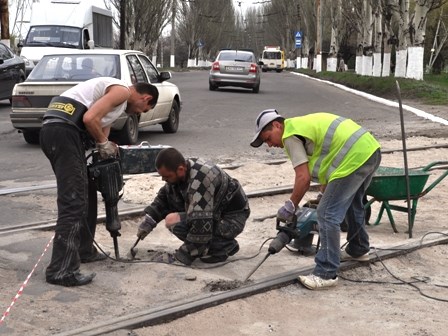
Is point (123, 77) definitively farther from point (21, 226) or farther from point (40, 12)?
point (40, 12)

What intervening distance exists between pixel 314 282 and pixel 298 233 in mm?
426

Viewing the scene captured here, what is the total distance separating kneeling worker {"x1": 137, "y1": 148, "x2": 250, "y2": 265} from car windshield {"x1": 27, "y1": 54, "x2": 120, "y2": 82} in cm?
591

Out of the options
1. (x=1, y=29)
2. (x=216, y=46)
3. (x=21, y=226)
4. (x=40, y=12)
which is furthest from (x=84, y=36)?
(x=216, y=46)

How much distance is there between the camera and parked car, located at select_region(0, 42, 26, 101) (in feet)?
59.6

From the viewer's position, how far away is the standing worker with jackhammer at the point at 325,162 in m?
5.10

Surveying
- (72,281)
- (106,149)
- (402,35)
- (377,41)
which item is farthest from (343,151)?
(377,41)

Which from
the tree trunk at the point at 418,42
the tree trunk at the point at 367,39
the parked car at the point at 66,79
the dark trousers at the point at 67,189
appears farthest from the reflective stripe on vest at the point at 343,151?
the tree trunk at the point at 367,39

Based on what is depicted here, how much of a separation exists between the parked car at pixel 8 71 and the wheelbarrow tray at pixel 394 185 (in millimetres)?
13431

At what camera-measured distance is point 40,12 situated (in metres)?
23.3

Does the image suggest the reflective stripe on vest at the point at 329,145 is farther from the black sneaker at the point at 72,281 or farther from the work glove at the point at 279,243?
the black sneaker at the point at 72,281

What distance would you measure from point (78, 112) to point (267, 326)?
6.62 feet

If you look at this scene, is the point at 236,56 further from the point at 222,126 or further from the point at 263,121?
the point at 263,121

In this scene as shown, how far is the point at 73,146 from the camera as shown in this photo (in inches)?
203

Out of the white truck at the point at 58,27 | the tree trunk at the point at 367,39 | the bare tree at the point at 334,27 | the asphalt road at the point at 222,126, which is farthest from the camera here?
the bare tree at the point at 334,27
